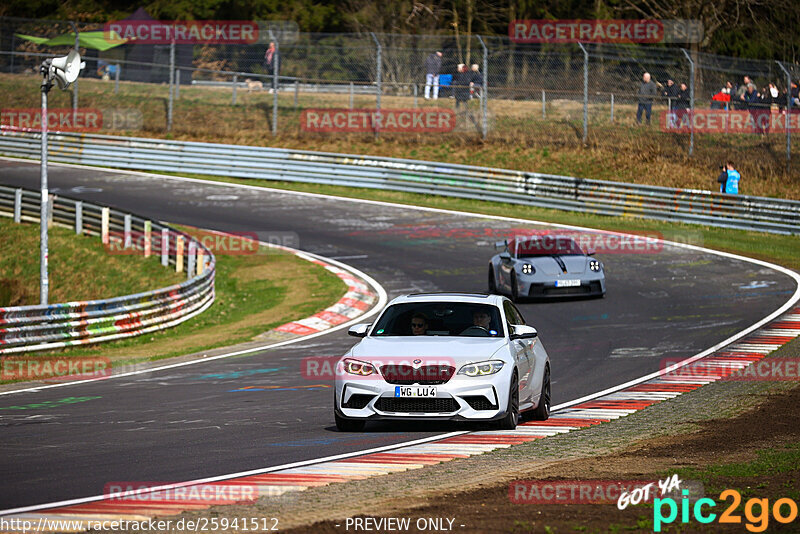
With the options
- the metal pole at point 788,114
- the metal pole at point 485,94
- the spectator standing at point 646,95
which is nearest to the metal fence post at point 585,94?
the spectator standing at point 646,95

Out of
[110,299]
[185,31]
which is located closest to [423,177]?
[110,299]

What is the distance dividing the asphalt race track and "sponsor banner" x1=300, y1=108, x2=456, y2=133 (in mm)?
4955

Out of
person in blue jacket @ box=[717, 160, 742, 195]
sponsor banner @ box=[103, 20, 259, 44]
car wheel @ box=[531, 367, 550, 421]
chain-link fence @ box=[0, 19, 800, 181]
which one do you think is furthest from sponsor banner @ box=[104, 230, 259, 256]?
sponsor banner @ box=[103, 20, 259, 44]

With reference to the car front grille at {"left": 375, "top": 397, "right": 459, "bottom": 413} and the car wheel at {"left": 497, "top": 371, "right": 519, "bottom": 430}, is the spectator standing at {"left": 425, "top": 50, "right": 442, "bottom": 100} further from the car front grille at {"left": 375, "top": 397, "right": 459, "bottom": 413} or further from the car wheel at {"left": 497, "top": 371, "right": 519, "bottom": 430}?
the car front grille at {"left": 375, "top": 397, "right": 459, "bottom": 413}

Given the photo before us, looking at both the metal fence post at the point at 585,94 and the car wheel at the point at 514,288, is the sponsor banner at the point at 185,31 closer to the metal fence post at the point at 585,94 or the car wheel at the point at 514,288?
the metal fence post at the point at 585,94

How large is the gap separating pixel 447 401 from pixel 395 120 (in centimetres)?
2834

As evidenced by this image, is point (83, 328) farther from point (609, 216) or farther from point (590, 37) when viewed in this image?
point (590, 37)

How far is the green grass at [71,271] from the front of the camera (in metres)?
24.7

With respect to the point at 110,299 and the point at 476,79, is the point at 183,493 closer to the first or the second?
the point at 110,299

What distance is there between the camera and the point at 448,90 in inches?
1417

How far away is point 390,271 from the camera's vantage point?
24.4 m

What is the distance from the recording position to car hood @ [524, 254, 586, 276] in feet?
66.4

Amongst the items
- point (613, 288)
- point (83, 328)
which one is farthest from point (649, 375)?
point (83, 328)

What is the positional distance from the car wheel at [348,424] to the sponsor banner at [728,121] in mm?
24605
